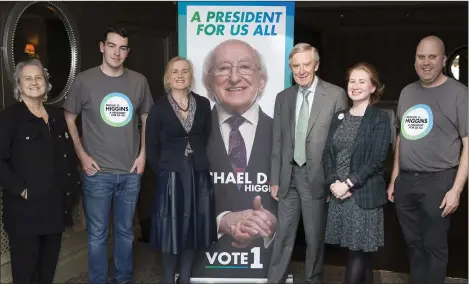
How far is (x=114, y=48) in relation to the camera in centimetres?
318

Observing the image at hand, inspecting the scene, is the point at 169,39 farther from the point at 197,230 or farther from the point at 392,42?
the point at 392,42

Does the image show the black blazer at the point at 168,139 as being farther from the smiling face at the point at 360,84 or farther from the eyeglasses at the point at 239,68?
the smiling face at the point at 360,84

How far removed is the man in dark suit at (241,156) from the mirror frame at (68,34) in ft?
3.85

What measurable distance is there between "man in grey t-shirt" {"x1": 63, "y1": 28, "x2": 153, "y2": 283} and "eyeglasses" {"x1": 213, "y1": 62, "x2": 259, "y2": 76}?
49 cm

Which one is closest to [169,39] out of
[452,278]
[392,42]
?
[452,278]

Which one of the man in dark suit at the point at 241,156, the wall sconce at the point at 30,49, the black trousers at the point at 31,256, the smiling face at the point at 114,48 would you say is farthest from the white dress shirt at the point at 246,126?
the wall sconce at the point at 30,49

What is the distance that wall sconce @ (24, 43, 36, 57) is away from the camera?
3.55 m

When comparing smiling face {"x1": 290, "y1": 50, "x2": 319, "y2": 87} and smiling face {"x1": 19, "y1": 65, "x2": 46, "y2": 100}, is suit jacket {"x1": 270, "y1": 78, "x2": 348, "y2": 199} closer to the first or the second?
smiling face {"x1": 290, "y1": 50, "x2": 319, "y2": 87}

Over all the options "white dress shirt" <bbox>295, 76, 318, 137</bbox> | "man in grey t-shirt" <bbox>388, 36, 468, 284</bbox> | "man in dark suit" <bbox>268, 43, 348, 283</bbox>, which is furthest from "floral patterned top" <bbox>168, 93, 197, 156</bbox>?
"man in grey t-shirt" <bbox>388, 36, 468, 284</bbox>

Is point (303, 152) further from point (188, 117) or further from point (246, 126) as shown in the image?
point (188, 117)

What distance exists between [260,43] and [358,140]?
928 millimetres

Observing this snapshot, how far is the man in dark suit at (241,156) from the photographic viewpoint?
11.1 ft

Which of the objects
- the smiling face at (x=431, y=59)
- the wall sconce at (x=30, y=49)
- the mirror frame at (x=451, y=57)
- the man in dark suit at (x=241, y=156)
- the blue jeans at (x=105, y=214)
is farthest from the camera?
the mirror frame at (x=451, y=57)

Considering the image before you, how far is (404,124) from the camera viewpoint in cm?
302
